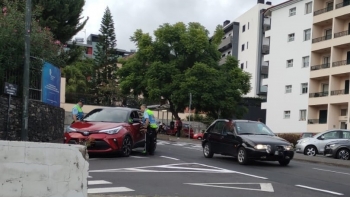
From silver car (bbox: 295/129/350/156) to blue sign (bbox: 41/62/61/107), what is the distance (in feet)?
44.4

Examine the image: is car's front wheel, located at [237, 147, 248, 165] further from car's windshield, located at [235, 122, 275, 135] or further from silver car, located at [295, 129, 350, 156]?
silver car, located at [295, 129, 350, 156]

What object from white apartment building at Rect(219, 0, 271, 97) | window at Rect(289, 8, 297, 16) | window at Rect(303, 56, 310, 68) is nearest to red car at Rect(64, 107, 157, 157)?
window at Rect(303, 56, 310, 68)

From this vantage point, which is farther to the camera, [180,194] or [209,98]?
[209,98]

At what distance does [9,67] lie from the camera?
14.9 meters

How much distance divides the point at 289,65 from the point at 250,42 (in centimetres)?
1810

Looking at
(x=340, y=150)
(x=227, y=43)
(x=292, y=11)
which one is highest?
(x=292, y=11)

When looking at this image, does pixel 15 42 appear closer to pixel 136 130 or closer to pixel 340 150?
pixel 136 130

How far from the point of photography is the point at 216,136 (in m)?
16.9

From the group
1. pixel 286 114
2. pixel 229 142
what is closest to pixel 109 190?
pixel 229 142

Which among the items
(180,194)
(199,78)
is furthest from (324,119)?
(180,194)

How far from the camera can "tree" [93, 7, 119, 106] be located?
65938 millimetres

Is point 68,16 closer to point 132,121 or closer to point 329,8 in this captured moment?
point 132,121

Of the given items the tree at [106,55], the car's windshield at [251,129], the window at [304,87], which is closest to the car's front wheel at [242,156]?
the car's windshield at [251,129]

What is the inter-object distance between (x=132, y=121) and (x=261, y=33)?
174ft
